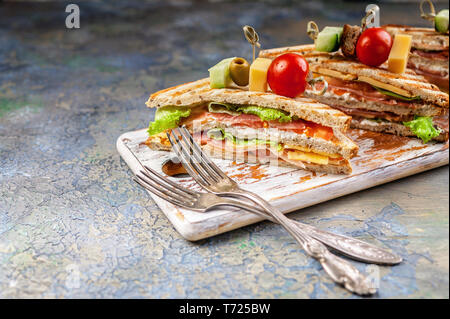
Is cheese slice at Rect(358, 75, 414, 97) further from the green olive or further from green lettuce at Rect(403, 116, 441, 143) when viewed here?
the green olive

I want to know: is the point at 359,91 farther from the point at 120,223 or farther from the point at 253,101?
the point at 120,223

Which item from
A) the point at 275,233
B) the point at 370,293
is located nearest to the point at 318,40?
the point at 275,233

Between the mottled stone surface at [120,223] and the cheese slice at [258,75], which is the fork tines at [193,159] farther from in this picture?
the cheese slice at [258,75]

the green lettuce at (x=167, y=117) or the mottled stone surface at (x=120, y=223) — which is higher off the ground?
the green lettuce at (x=167, y=117)

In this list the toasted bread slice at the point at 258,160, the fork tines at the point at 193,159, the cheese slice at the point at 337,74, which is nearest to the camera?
the fork tines at the point at 193,159

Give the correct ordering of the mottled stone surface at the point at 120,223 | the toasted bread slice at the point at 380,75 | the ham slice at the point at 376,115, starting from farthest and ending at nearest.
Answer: the ham slice at the point at 376,115 < the toasted bread slice at the point at 380,75 < the mottled stone surface at the point at 120,223

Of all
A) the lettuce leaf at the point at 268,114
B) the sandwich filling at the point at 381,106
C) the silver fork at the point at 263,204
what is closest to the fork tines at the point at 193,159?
the silver fork at the point at 263,204
